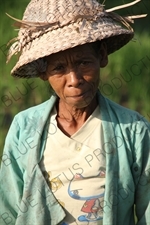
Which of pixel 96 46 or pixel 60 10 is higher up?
pixel 60 10

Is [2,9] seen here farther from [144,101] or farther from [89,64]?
[89,64]

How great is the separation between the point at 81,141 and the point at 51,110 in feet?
0.76

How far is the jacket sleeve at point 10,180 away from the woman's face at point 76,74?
0.34 m

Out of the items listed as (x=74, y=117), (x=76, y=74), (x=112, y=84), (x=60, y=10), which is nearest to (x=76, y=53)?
(x=76, y=74)

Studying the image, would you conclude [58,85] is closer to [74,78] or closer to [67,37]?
[74,78]

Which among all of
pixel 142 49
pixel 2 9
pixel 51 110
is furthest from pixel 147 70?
pixel 51 110

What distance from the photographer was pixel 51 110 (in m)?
3.11

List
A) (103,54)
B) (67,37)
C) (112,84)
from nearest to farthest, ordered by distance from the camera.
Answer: (67,37), (103,54), (112,84)

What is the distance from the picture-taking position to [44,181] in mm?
2982

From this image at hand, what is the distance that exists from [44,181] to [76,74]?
0.52 meters

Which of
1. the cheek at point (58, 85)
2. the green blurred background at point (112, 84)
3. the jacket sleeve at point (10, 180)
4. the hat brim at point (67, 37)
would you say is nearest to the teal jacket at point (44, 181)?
the jacket sleeve at point (10, 180)

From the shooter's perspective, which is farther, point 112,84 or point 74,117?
point 112,84

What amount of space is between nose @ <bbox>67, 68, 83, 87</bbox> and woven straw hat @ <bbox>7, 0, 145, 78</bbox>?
14 centimetres

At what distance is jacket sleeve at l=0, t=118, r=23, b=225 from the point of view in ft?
10.1
